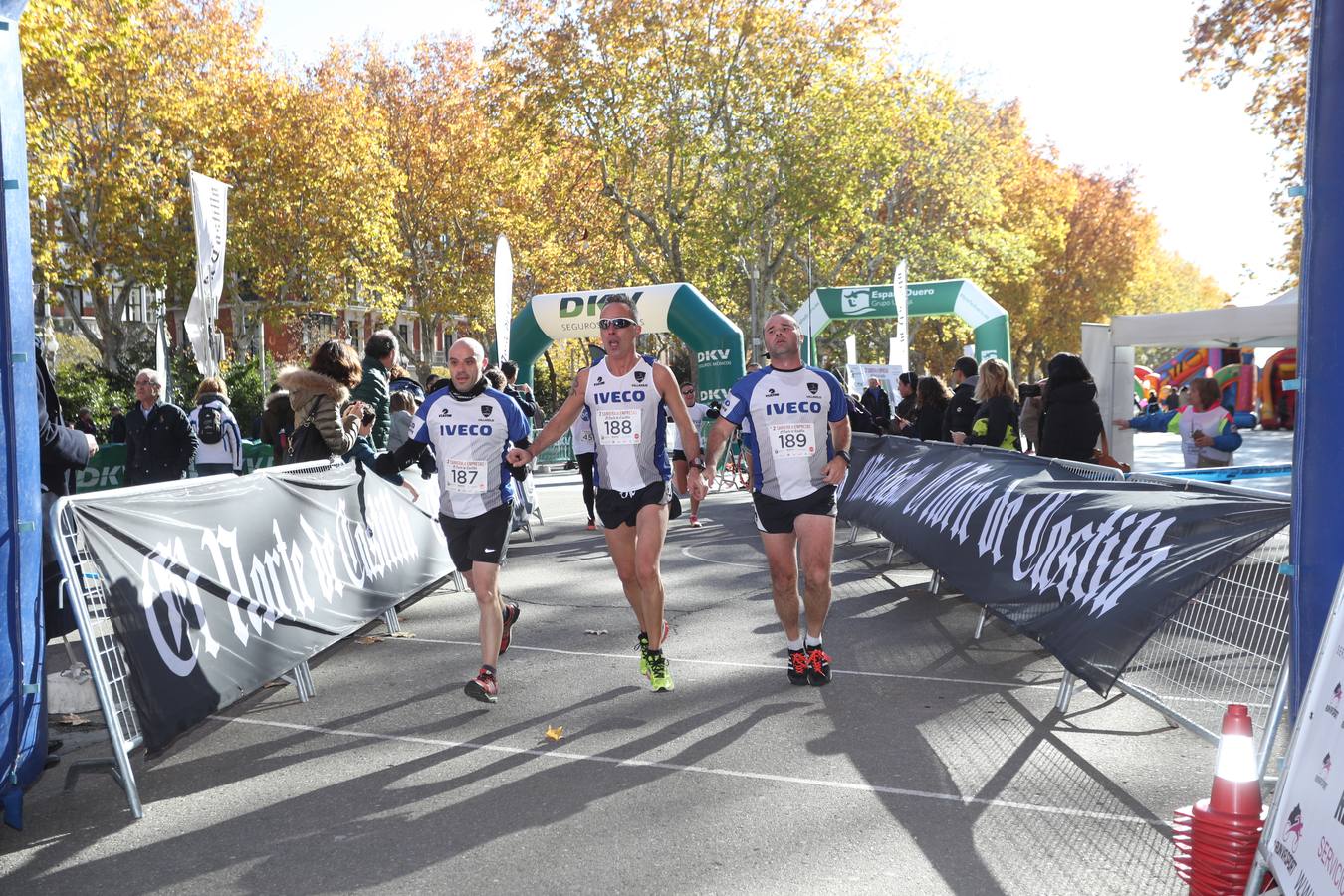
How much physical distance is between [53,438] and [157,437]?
18.9 feet

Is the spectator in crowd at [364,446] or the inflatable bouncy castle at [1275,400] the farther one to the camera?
the inflatable bouncy castle at [1275,400]

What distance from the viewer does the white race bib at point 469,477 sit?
6.38 metres

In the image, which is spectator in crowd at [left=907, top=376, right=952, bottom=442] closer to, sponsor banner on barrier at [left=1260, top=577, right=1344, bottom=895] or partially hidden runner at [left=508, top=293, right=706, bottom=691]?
partially hidden runner at [left=508, top=293, right=706, bottom=691]

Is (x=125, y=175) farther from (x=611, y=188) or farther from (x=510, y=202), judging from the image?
(x=510, y=202)

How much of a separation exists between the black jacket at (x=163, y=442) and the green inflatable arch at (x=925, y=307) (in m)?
15.9

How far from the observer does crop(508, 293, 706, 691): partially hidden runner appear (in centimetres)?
629

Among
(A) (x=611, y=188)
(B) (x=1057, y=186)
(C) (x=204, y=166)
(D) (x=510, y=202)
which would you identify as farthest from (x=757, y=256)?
(B) (x=1057, y=186)

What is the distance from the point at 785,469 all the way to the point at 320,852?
10.6 ft

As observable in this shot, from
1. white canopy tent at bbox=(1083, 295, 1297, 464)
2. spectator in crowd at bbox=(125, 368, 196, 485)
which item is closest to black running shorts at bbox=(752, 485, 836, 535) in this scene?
spectator in crowd at bbox=(125, 368, 196, 485)

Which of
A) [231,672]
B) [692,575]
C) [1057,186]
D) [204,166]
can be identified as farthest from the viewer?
[1057,186]

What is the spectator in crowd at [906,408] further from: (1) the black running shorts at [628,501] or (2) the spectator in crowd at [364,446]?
(1) the black running shorts at [628,501]

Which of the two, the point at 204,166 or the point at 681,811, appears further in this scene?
the point at 204,166

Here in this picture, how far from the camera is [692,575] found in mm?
10430

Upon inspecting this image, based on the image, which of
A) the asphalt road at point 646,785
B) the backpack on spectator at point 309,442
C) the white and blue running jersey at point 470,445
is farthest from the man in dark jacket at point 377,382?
the white and blue running jersey at point 470,445
